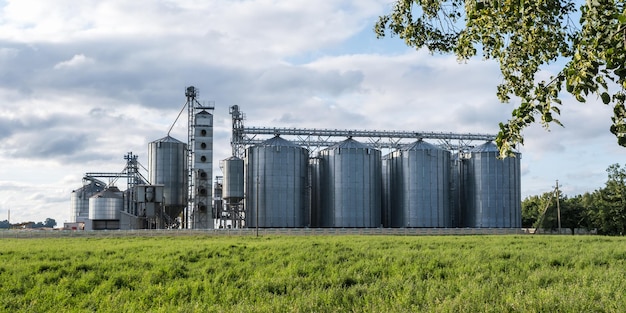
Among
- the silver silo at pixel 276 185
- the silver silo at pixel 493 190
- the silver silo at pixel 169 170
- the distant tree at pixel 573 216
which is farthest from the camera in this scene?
the distant tree at pixel 573 216

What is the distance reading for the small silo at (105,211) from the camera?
86938 millimetres

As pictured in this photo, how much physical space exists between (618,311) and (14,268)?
70.1 ft

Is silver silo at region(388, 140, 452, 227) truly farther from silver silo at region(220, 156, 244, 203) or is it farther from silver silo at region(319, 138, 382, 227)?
silver silo at region(220, 156, 244, 203)

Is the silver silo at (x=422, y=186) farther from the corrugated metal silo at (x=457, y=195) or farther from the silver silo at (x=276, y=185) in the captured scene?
the silver silo at (x=276, y=185)

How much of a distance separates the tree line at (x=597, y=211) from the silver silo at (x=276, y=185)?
3502 centimetres

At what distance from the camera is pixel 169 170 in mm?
80875

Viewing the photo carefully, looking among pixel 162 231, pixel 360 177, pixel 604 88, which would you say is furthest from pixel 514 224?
pixel 604 88

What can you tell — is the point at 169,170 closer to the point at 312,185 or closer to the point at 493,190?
the point at 312,185

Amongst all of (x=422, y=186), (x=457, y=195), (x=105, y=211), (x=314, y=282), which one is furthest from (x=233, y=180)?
(x=314, y=282)

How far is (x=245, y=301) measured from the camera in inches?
671

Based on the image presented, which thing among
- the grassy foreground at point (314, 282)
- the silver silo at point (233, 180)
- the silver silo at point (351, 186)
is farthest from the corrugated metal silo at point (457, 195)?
the grassy foreground at point (314, 282)

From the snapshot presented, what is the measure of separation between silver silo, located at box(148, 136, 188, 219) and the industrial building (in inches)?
5.1

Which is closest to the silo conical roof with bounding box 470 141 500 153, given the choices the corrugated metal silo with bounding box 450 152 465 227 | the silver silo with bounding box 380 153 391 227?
the corrugated metal silo with bounding box 450 152 465 227

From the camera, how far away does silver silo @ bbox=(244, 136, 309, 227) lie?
76625 millimetres
